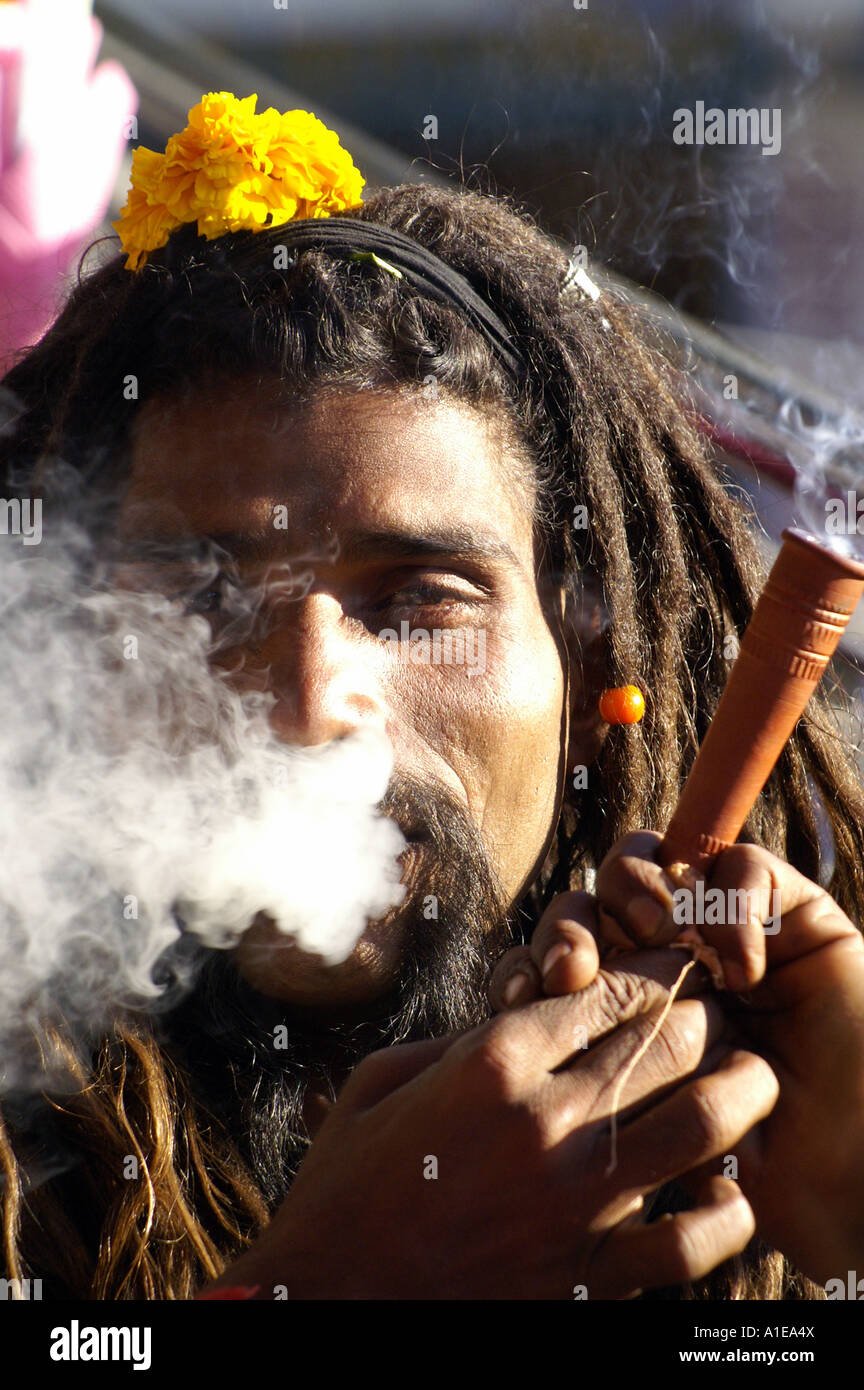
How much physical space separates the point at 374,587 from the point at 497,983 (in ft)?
3.24

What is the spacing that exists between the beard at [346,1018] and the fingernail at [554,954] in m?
0.66

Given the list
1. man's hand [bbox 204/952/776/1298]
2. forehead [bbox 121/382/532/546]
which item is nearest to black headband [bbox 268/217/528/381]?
forehead [bbox 121/382/532/546]

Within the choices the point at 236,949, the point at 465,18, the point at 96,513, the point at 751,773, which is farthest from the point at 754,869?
the point at 465,18

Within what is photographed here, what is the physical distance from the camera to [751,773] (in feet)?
5.94

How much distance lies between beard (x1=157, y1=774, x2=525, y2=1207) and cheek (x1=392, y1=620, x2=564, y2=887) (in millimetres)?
75

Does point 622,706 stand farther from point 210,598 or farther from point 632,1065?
point 632,1065

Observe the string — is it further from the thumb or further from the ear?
the ear

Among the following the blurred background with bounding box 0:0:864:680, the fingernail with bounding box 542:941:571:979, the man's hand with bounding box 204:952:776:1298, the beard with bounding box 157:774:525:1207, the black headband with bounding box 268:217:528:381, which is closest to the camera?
the man's hand with bounding box 204:952:776:1298

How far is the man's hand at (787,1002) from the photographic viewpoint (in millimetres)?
1786

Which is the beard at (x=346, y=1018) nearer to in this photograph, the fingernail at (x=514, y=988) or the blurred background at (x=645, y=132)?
the fingernail at (x=514, y=988)

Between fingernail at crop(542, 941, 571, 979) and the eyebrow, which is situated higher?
the eyebrow

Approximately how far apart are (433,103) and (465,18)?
0.37 meters

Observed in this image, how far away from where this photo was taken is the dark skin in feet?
5.35

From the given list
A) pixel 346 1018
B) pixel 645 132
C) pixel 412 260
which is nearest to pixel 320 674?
pixel 346 1018
